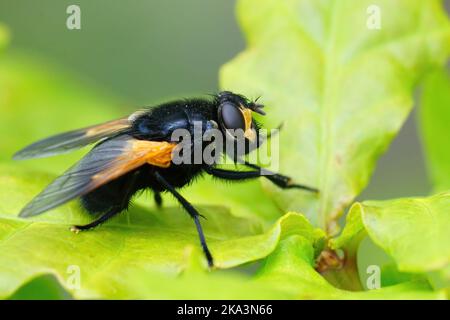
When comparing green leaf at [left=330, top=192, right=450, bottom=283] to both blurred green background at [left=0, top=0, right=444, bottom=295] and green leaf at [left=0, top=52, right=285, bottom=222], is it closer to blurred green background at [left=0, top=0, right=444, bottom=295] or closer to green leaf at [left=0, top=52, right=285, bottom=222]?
green leaf at [left=0, top=52, right=285, bottom=222]

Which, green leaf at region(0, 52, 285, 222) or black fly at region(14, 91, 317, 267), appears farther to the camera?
green leaf at region(0, 52, 285, 222)

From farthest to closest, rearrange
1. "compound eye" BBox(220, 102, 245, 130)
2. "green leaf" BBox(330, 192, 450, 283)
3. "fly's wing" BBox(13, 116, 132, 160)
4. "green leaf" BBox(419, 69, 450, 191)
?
"green leaf" BBox(419, 69, 450, 191) < "fly's wing" BBox(13, 116, 132, 160) < "compound eye" BBox(220, 102, 245, 130) < "green leaf" BBox(330, 192, 450, 283)

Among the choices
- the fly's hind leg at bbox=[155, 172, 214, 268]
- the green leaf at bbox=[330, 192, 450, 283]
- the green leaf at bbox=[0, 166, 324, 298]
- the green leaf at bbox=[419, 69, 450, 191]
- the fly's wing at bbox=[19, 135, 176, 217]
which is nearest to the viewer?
the green leaf at bbox=[330, 192, 450, 283]

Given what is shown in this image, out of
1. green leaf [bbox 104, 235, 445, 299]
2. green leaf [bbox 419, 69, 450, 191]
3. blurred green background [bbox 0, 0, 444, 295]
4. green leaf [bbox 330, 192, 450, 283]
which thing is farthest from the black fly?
blurred green background [bbox 0, 0, 444, 295]

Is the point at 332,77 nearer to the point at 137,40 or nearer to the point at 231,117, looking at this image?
the point at 231,117

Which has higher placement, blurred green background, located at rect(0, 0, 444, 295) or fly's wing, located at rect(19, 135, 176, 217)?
blurred green background, located at rect(0, 0, 444, 295)

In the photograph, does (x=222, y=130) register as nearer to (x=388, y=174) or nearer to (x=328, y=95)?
(x=328, y=95)

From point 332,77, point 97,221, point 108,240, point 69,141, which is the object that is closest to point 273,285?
point 108,240

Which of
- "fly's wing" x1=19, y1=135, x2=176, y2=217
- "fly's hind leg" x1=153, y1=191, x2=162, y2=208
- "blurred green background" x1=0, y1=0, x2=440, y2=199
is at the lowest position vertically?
"fly's hind leg" x1=153, y1=191, x2=162, y2=208
